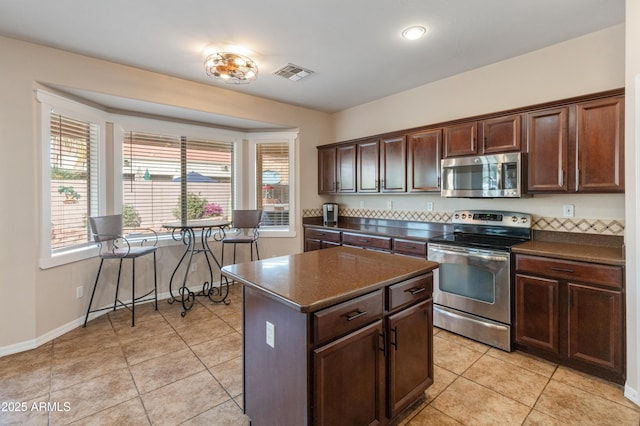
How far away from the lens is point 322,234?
453 centimetres

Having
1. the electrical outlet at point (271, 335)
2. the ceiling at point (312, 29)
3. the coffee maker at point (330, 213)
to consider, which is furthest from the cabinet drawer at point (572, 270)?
the coffee maker at point (330, 213)

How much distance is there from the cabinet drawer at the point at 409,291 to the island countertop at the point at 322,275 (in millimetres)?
51

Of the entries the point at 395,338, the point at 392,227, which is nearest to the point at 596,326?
the point at 395,338

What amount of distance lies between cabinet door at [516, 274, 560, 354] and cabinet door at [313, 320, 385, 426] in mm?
1662

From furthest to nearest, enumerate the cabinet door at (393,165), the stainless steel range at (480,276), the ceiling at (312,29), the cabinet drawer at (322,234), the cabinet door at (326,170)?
the cabinet door at (326,170), the cabinet drawer at (322,234), the cabinet door at (393,165), the stainless steel range at (480,276), the ceiling at (312,29)

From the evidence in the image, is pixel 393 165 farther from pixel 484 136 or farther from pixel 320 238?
pixel 320 238

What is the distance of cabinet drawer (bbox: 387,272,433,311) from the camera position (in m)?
1.70

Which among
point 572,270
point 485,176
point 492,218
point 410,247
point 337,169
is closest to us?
point 572,270

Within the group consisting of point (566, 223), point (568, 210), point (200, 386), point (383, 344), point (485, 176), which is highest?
point (485, 176)

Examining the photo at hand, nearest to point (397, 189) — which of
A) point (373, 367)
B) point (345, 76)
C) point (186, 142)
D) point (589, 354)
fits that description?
point (345, 76)

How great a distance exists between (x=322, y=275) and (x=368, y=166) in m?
2.83

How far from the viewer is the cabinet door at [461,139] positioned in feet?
10.3

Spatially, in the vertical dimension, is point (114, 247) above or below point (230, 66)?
below

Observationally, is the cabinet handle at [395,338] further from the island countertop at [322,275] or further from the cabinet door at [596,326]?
the cabinet door at [596,326]
